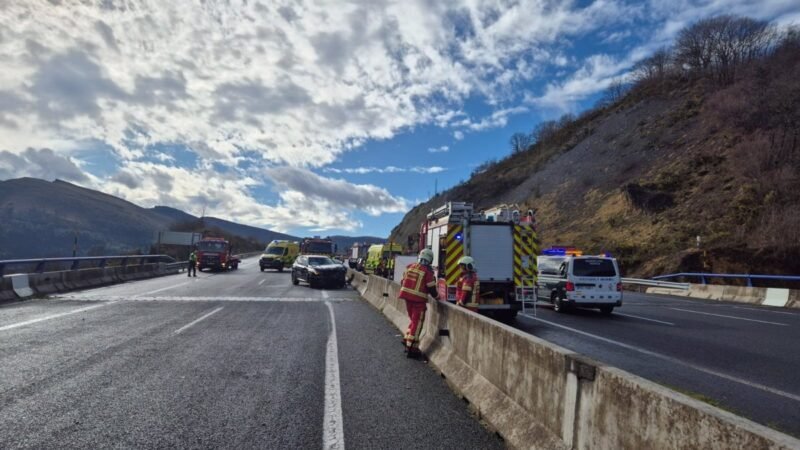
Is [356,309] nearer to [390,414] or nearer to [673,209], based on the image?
[390,414]

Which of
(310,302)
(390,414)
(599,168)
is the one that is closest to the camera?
(390,414)

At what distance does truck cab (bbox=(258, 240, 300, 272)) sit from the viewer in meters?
39.5

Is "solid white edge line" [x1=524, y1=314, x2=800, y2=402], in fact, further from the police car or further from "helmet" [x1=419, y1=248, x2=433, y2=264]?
"helmet" [x1=419, y1=248, x2=433, y2=264]

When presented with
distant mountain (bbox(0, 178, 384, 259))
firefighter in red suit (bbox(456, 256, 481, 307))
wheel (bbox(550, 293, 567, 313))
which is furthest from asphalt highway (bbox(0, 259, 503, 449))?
distant mountain (bbox(0, 178, 384, 259))

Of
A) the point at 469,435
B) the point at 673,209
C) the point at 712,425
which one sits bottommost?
the point at 469,435

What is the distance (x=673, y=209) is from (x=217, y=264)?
32.8 metres

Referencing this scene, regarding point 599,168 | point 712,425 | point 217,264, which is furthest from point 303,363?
point 599,168

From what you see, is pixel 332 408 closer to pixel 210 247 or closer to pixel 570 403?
pixel 570 403

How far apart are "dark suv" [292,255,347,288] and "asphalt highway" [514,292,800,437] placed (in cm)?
1041

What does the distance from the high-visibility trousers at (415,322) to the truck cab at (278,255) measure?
106ft

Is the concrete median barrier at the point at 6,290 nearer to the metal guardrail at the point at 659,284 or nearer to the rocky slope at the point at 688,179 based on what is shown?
the metal guardrail at the point at 659,284

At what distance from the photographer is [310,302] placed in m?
16.9

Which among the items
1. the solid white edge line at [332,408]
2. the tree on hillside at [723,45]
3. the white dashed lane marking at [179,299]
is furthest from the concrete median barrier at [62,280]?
the tree on hillside at [723,45]

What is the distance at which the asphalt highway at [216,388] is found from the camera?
4609 millimetres
